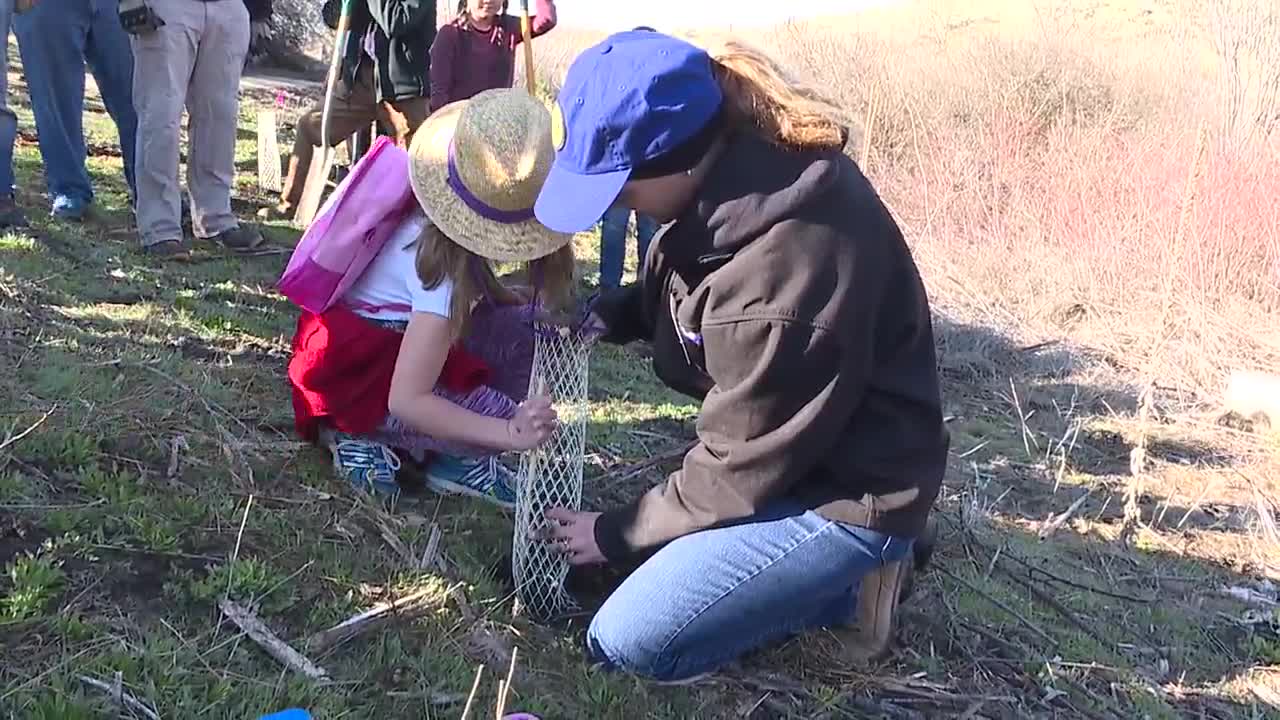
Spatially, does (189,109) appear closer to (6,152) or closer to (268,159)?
(6,152)

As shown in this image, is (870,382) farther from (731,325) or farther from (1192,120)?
(1192,120)

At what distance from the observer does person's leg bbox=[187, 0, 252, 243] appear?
4812mm

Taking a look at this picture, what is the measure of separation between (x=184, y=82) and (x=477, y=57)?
1.48m

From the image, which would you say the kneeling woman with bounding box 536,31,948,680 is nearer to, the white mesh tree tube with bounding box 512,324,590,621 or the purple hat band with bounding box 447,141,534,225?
the white mesh tree tube with bounding box 512,324,590,621

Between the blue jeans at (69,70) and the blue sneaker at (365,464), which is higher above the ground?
the blue jeans at (69,70)

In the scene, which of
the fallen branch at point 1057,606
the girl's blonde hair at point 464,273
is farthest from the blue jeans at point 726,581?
the fallen branch at point 1057,606

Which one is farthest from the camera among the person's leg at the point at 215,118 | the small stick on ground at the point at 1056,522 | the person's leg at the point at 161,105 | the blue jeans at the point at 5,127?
the person's leg at the point at 215,118

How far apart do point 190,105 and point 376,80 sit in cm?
120

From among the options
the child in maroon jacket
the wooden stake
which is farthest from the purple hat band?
the wooden stake

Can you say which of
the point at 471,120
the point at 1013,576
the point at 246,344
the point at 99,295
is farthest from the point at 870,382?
the point at 99,295

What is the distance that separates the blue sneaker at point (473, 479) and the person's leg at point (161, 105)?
2.40 metres

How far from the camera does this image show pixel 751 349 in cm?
204

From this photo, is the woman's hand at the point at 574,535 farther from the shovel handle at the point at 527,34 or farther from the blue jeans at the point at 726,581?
the shovel handle at the point at 527,34

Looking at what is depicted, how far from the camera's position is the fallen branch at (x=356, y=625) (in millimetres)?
2136
